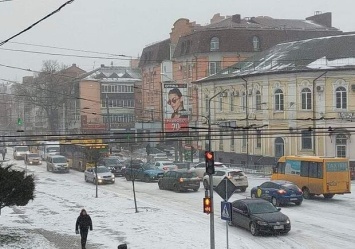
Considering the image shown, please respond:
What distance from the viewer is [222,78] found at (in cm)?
6266

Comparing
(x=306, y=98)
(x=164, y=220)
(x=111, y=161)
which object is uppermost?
(x=306, y=98)

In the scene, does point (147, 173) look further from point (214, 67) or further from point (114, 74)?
point (114, 74)

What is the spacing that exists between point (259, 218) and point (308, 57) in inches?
1339

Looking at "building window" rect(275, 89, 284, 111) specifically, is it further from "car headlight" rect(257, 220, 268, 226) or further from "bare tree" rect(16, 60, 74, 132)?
"bare tree" rect(16, 60, 74, 132)

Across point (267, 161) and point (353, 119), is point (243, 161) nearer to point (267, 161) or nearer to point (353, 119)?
point (267, 161)

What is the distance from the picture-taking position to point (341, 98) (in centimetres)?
5238

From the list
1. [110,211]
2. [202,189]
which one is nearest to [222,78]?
[202,189]

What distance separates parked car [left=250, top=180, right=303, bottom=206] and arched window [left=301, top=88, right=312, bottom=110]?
78.8 ft

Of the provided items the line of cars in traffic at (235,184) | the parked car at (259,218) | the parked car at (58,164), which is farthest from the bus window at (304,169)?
the parked car at (58,164)

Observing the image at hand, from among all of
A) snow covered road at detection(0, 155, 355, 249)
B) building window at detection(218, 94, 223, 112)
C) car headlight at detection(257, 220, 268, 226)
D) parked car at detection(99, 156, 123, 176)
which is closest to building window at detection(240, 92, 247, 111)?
building window at detection(218, 94, 223, 112)

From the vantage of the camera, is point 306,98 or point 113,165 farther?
point 306,98

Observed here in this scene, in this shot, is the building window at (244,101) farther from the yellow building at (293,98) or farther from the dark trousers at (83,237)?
the dark trousers at (83,237)

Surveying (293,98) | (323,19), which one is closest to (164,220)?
(293,98)

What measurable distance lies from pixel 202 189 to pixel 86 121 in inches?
2562
